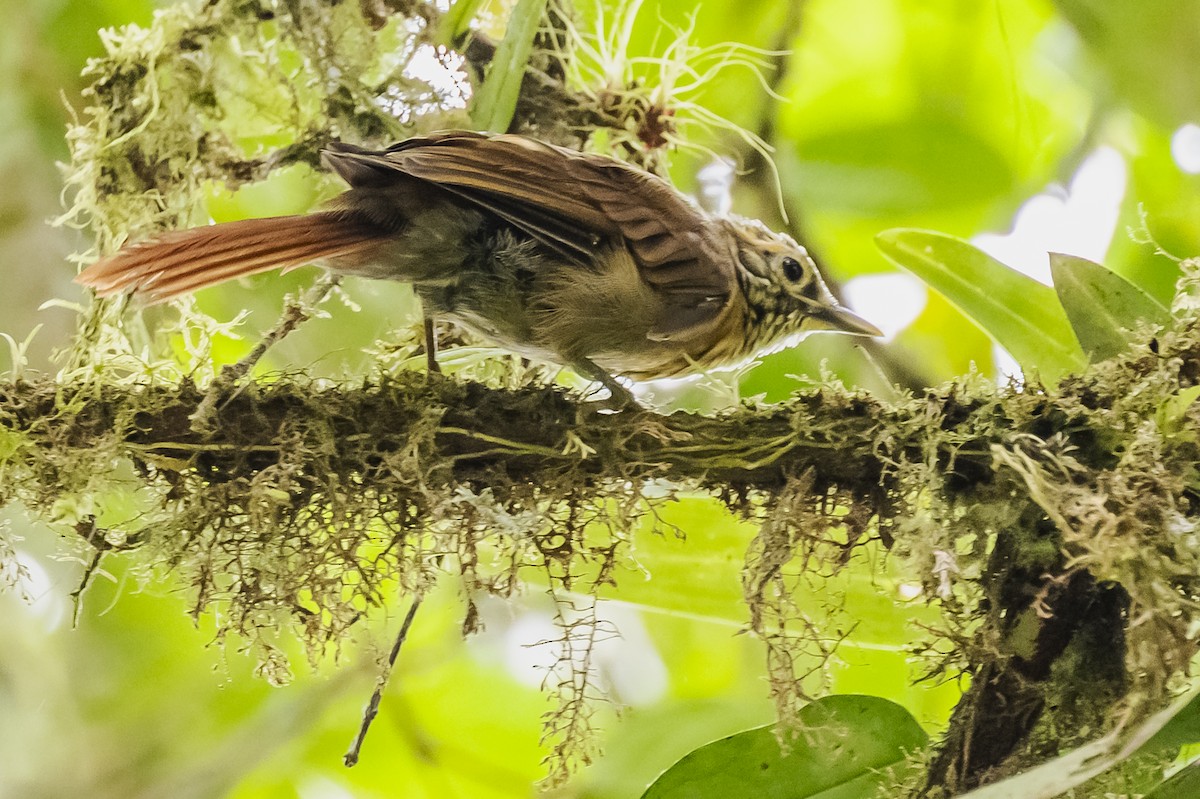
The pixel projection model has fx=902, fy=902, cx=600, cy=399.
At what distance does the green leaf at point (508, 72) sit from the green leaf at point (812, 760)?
922mm

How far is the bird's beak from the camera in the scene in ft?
4.69

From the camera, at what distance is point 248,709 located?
65.7 inches

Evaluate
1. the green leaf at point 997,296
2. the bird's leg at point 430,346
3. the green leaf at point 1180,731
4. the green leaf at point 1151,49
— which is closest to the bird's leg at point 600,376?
the bird's leg at point 430,346

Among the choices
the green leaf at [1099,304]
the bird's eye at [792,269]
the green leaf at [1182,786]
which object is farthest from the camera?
the bird's eye at [792,269]

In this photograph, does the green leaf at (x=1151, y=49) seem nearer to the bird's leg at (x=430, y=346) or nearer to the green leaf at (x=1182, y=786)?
the green leaf at (x=1182, y=786)

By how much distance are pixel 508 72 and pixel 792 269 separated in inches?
20.8

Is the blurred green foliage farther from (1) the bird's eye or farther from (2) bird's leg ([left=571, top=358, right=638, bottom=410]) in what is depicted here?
(2) bird's leg ([left=571, top=358, right=638, bottom=410])

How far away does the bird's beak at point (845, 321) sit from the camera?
4.69 ft

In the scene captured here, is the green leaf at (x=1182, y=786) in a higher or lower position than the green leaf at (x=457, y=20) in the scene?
lower

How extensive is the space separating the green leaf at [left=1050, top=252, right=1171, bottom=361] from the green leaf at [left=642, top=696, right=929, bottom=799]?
53 centimetres

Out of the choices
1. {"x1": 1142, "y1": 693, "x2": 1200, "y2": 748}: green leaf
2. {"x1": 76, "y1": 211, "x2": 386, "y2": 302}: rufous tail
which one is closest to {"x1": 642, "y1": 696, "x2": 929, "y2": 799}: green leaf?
{"x1": 1142, "y1": 693, "x2": 1200, "y2": 748}: green leaf

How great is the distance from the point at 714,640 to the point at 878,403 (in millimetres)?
752

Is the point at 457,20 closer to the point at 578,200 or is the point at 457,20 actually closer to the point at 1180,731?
the point at 578,200

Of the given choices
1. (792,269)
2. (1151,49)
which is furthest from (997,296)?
(1151,49)
